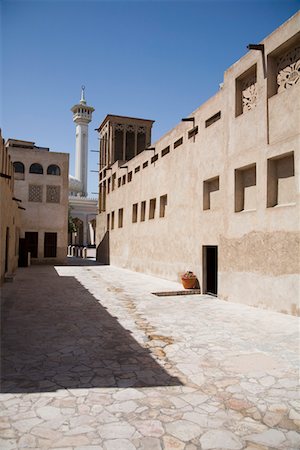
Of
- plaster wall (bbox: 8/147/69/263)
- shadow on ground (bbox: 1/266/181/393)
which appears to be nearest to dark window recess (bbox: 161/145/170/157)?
shadow on ground (bbox: 1/266/181/393)

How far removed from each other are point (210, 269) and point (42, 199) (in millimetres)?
17234

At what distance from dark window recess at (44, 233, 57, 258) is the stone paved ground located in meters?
17.6

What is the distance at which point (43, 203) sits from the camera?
27.0 m

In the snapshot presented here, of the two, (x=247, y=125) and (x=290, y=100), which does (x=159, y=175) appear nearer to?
(x=247, y=125)

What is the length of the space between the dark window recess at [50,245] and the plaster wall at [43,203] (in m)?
0.24

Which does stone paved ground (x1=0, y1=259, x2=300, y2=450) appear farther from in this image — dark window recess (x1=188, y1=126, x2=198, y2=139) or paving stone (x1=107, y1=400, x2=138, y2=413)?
dark window recess (x1=188, y1=126, x2=198, y2=139)

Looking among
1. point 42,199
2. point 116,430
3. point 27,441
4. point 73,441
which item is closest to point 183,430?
point 116,430

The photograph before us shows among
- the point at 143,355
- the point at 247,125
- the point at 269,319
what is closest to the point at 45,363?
the point at 143,355

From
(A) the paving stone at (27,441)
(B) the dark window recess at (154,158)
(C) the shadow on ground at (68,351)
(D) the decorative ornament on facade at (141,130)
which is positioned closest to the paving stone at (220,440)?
(C) the shadow on ground at (68,351)

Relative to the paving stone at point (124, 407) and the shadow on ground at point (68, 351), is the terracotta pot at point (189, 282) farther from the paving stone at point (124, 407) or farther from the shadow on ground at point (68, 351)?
the paving stone at point (124, 407)

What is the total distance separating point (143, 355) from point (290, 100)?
23.9 feet

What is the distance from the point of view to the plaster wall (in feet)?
86.9

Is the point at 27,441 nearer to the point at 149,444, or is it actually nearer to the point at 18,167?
the point at 149,444

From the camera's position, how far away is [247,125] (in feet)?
36.1
